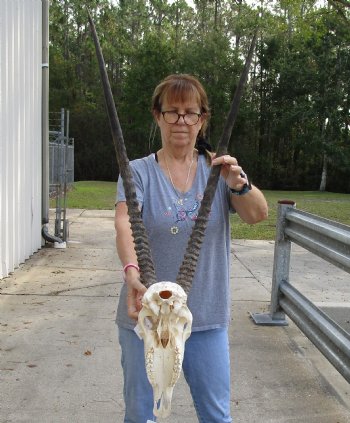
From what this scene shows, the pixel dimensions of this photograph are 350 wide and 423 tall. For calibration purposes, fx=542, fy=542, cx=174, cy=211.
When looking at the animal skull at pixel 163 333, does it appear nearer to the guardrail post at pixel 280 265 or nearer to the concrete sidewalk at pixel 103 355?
the concrete sidewalk at pixel 103 355

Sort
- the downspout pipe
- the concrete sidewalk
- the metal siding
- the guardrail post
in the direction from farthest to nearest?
the downspout pipe → the metal siding → the guardrail post → the concrete sidewalk

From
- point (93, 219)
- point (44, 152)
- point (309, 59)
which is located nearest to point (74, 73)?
point (309, 59)

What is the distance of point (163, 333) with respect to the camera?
1903 millimetres

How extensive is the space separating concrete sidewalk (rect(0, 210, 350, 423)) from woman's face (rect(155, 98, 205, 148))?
1934mm

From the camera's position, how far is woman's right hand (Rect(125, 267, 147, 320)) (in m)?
2.06

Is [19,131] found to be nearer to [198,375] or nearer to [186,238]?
[186,238]

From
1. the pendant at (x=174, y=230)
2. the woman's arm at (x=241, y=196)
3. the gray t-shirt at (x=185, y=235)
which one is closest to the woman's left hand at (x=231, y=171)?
the woman's arm at (x=241, y=196)

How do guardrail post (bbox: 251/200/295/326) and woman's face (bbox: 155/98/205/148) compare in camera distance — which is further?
guardrail post (bbox: 251/200/295/326)

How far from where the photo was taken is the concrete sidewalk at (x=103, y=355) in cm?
358

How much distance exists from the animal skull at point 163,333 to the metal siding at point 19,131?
527 centimetres

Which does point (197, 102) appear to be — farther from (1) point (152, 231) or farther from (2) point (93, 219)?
(2) point (93, 219)

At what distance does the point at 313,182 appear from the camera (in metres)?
39.6

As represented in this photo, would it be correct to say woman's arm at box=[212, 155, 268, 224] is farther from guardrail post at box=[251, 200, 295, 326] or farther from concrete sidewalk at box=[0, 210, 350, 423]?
guardrail post at box=[251, 200, 295, 326]

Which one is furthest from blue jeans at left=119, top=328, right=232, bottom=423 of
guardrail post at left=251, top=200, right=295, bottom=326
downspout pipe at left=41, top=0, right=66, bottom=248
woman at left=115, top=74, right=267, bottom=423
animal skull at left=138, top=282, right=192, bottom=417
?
downspout pipe at left=41, top=0, right=66, bottom=248
